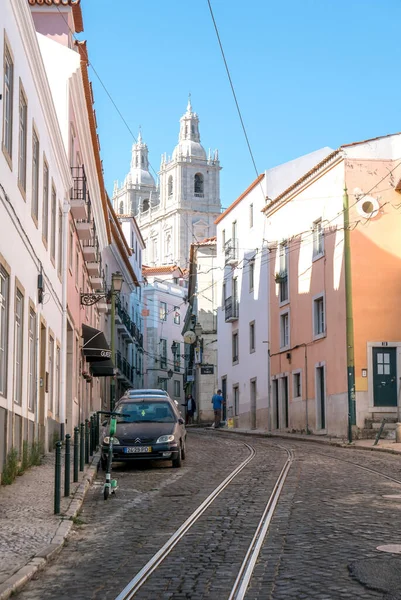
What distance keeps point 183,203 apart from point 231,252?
99378 millimetres

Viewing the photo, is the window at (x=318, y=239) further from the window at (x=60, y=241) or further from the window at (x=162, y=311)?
the window at (x=162, y=311)

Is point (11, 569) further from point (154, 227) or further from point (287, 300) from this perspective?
point (154, 227)

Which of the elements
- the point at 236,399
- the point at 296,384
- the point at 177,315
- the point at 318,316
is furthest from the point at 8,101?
the point at 177,315

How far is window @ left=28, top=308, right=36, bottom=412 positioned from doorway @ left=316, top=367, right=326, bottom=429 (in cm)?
1681

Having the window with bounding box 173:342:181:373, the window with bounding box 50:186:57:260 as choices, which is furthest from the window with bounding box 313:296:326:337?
the window with bounding box 173:342:181:373

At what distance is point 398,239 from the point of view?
3194 centimetres

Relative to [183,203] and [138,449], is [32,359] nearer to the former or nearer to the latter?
[138,449]

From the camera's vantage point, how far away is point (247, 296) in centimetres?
4572

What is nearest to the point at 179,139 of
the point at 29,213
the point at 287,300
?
the point at 287,300

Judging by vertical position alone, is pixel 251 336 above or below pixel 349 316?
above

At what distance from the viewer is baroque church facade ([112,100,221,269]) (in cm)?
14638


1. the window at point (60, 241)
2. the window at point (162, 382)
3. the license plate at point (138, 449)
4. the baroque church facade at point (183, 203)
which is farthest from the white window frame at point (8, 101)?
the baroque church facade at point (183, 203)

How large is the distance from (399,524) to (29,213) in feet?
31.2

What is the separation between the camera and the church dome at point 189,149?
153m
